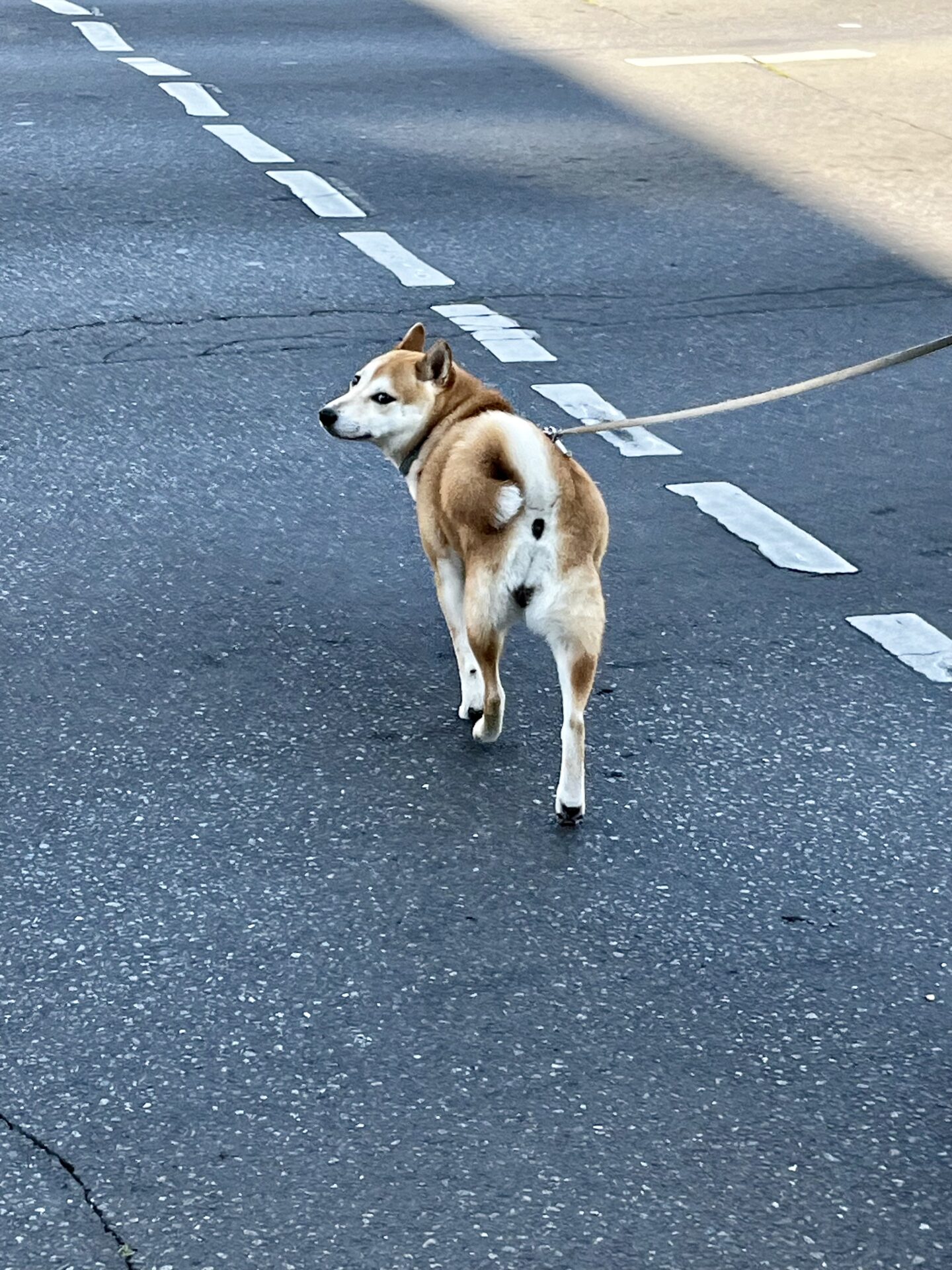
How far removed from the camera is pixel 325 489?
6844mm

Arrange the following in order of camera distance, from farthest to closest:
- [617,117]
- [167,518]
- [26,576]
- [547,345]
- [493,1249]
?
[617,117]
[547,345]
[167,518]
[26,576]
[493,1249]

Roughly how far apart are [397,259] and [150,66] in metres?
4.61

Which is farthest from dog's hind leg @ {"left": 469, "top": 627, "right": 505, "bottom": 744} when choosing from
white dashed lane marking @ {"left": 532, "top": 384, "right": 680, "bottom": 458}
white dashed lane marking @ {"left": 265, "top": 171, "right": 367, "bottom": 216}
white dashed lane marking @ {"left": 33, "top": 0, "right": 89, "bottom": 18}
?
white dashed lane marking @ {"left": 33, "top": 0, "right": 89, "bottom": 18}

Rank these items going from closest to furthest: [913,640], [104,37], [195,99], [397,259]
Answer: [913,640] < [397,259] < [195,99] < [104,37]

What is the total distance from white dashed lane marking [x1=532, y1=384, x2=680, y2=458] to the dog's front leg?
202 centimetres

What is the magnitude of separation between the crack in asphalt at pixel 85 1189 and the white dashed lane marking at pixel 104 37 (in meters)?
11.1

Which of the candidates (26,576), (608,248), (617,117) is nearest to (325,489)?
(26,576)

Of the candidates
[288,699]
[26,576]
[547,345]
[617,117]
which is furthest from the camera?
[617,117]

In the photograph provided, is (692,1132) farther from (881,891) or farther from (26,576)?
(26,576)

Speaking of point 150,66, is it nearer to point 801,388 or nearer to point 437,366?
point 437,366

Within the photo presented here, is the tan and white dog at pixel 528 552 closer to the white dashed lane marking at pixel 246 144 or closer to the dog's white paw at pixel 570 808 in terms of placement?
the dog's white paw at pixel 570 808

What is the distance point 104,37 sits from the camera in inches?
547

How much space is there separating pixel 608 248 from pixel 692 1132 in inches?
258

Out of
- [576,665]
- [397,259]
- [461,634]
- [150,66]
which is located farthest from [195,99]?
[576,665]
